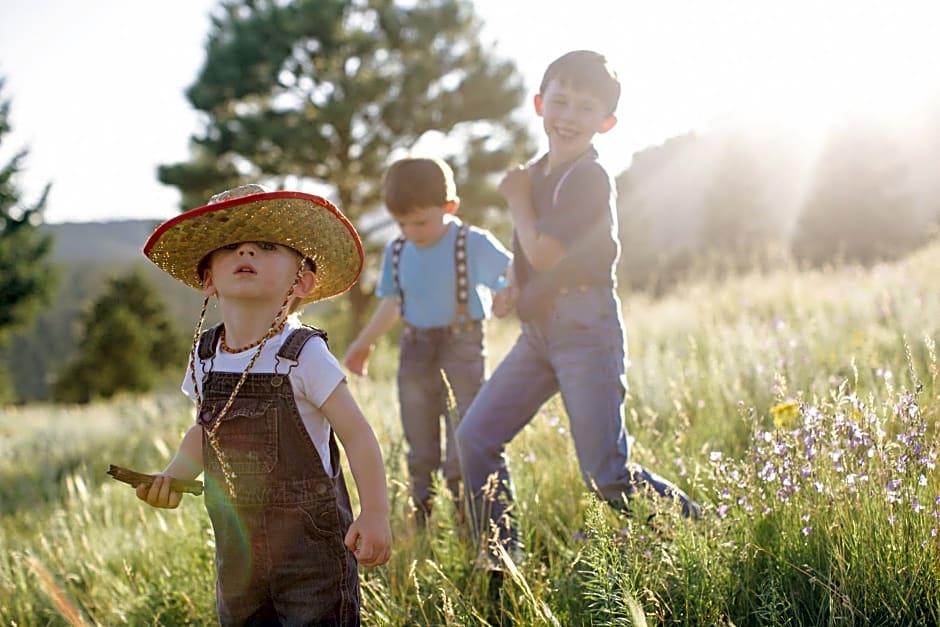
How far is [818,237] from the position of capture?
150 feet

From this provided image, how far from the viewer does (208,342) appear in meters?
2.36

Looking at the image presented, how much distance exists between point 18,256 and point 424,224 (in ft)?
101

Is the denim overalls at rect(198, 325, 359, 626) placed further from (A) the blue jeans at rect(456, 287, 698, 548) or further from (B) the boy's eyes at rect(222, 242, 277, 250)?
(A) the blue jeans at rect(456, 287, 698, 548)

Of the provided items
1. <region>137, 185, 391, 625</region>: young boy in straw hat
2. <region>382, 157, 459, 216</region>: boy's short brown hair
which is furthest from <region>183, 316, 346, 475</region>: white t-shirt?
<region>382, 157, 459, 216</region>: boy's short brown hair

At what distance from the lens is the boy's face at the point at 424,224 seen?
4062 millimetres

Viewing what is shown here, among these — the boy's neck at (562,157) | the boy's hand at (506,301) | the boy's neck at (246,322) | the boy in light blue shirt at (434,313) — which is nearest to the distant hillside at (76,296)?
the boy in light blue shirt at (434,313)

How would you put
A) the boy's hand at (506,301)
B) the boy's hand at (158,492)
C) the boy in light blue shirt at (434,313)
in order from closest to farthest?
1. the boy's hand at (158,492)
2. the boy's hand at (506,301)
3. the boy in light blue shirt at (434,313)

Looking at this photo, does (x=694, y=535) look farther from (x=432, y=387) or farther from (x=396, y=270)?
(x=396, y=270)

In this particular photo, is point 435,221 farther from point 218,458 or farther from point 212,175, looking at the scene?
point 212,175

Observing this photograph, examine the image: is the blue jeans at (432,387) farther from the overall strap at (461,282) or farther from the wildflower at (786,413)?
the wildflower at (786,413)

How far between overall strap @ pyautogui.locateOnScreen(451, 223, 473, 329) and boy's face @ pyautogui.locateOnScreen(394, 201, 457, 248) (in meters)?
0.12

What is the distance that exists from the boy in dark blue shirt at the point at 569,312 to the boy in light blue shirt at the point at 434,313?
0.77 metres

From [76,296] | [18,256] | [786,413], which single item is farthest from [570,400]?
[76,296]

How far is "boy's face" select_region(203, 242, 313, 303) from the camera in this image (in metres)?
2.23
